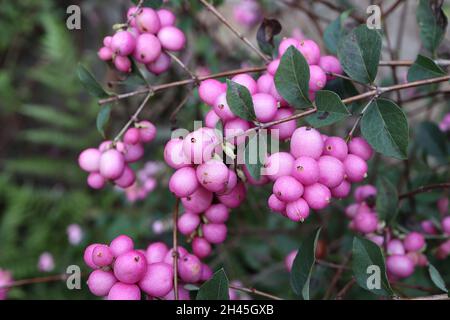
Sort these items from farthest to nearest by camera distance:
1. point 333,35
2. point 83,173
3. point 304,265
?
point 83,173, point 333,35, point 304,265

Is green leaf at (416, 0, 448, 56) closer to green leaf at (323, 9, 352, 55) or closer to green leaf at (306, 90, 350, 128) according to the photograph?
green leaf at (323, 9, 352, 55)

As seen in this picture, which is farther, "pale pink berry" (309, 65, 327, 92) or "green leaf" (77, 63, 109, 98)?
"green leaf" (77, 63, 109, 98)

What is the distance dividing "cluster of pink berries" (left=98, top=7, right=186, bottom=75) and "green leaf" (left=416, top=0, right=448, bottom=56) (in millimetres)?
352

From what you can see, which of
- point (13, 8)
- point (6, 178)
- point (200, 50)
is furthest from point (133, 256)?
point (13, 8)

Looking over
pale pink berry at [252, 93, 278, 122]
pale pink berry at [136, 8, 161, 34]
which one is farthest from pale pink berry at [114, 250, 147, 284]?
pale pink berry at [136, 8, 161, 34]

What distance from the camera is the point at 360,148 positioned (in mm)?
575

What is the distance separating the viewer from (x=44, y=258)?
56.9 inches

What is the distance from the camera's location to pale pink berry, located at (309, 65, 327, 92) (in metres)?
0.56

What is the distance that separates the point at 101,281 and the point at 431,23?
579 mm

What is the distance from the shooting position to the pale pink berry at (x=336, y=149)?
1.77 ft

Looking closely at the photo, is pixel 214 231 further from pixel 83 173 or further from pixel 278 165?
pixel 83 173

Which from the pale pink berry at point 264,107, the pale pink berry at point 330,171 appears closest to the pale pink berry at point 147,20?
the pale pink berry at point 264,107

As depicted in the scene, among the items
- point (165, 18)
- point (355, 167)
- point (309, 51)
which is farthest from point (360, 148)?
point (165, 18)
